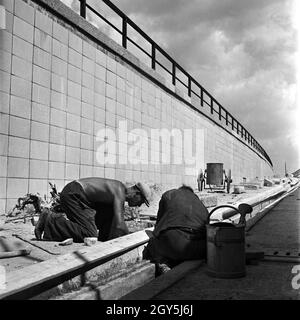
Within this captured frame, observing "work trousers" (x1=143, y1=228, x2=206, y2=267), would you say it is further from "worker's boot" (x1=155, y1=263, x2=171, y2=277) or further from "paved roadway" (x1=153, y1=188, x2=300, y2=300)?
"paved roadway" (x1=153, y1=188, x2=300, y2=300)

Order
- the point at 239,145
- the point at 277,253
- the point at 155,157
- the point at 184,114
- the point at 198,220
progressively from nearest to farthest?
the point at 198,220
the point at 277,253
the point at 155,157
the point at 184,114
the point at 239,145

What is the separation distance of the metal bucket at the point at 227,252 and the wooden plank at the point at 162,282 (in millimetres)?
296

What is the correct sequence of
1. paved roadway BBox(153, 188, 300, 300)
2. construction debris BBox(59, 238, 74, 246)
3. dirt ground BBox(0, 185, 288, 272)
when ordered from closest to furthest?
paved roadway BBox(153, 188, 300, 300), dirt ground BBox(0, 185, 288, 272), construction debris BBox(59, 238, 74, 246)

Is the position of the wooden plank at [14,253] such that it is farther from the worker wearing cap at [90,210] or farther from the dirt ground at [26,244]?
the worker wearing cap at [90,210]

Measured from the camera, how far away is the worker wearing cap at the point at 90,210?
514cm

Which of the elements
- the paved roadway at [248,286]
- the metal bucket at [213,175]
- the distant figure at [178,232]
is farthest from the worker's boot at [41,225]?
the metal bucket at [213,175]

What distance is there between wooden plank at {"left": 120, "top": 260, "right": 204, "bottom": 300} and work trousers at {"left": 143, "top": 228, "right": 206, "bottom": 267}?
4.7 inches

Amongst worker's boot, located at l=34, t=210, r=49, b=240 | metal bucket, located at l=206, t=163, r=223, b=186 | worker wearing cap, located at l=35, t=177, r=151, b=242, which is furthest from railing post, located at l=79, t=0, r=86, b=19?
metal bucket, located at l=206, t=163, r=223, b=186

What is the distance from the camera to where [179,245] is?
166 inches

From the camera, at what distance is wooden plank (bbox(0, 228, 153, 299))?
2.75 metres

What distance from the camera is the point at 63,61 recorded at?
7.95 metres

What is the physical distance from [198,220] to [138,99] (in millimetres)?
7848
